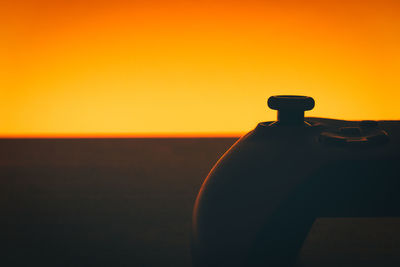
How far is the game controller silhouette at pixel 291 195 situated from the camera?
0.36m

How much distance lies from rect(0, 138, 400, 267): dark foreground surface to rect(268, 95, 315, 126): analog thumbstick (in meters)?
0.25

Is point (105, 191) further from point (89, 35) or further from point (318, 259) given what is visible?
point (89, 35)

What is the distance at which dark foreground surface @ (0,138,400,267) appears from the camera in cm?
59

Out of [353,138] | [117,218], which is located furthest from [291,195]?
[117,218]

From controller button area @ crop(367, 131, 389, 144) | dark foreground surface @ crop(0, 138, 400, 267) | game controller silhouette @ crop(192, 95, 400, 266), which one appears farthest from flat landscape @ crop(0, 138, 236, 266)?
controller button area @ crop(367, 131, 389, 144)

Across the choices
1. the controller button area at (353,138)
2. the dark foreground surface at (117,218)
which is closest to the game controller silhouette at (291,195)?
the controller button area at (353,138)

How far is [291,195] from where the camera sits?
37 cm

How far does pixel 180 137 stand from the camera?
152cm

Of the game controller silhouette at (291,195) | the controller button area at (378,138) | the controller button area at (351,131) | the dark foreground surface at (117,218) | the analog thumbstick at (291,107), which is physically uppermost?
the analog thumbstick at (291,107)

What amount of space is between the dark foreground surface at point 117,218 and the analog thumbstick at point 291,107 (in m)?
0.25

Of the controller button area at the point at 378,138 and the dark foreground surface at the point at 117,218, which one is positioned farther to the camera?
the dark foreground surface at the point at 117,218

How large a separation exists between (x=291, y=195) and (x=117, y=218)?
0.44m

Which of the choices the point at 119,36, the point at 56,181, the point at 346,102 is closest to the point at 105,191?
the point at 56,181

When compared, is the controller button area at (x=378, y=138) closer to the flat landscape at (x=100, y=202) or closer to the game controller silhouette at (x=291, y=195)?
the game controller silhouette at (x=291, y=195)
